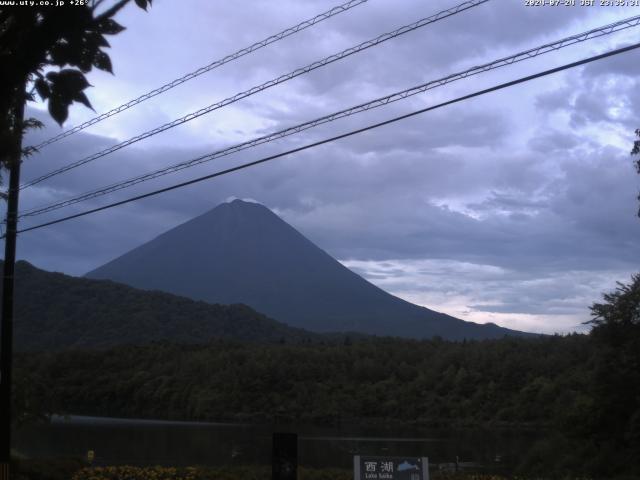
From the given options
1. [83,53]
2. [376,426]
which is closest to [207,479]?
[83,53]

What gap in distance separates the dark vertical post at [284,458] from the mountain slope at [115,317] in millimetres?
132380

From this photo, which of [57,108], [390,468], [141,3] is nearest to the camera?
[57,108]

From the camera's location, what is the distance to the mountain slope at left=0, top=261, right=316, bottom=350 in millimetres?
145750

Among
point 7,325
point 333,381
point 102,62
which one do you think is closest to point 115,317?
point 333,381

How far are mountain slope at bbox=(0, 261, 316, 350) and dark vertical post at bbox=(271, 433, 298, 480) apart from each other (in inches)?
5212

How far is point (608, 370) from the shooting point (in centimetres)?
2880

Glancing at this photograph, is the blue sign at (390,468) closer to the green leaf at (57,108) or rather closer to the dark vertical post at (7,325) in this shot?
the dark vertical post at (7,325)

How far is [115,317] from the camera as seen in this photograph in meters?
158

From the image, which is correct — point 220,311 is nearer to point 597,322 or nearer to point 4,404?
point 597,322

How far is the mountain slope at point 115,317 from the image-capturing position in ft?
478

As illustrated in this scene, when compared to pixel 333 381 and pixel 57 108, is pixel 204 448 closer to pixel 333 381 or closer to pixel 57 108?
pixel 57 108

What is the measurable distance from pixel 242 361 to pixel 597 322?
75.4 meters

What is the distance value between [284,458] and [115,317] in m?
153

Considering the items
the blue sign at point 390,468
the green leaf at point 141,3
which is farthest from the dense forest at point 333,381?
the green leaf at point 141,3
